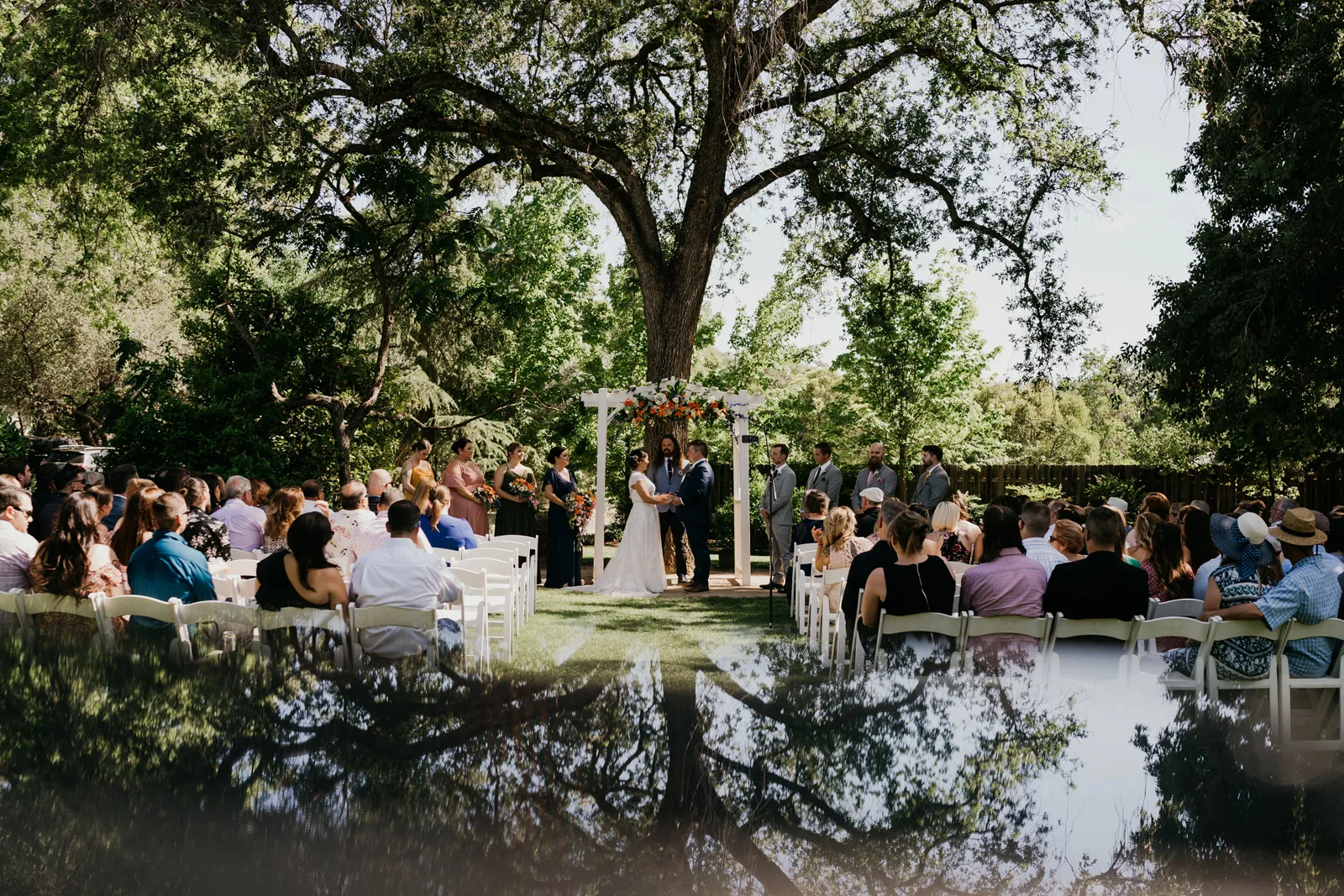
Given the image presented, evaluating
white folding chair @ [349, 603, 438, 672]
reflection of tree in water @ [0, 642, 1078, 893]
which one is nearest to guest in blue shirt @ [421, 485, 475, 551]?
reflection of tree in water @ [0, 642, 1078, 893]

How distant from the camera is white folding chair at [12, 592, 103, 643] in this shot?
5.95 meters

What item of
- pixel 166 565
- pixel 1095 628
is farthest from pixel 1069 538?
pixel 166 565

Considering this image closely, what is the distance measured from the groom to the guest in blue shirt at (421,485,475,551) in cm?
360

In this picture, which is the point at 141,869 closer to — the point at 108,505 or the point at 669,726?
the point at 669,726

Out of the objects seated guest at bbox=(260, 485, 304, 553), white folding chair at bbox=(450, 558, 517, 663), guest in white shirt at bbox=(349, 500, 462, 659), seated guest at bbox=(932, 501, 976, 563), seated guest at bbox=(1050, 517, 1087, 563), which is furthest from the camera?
seated guest at bbox=(932, 501, 976, 563)

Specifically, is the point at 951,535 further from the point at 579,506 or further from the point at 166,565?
the point at 166,565

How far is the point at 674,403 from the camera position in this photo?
520 inches

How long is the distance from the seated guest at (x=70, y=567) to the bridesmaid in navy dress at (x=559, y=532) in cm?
694

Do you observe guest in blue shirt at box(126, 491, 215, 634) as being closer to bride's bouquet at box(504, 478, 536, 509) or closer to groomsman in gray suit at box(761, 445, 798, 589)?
bride's bouquet at box(504, 478, 536, 509)

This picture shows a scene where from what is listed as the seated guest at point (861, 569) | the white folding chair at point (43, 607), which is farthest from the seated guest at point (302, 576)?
the seated guest at point (861, 569)

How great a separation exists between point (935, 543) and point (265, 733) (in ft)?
14.7

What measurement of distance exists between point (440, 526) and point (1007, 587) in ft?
16.6

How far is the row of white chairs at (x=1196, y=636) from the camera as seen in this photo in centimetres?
533

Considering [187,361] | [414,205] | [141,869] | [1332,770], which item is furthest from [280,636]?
[187,361]
